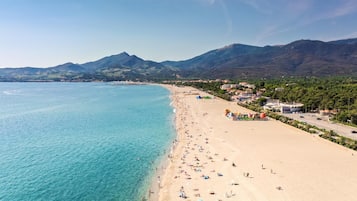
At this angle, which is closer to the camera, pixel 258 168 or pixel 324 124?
pixel 258 168

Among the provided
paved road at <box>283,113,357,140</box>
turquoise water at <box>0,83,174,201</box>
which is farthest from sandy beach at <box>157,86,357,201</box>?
paved road at <box>283,113,357,140</box>

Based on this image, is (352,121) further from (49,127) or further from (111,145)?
(49,127)

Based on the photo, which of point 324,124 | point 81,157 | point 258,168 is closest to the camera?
point 258,168

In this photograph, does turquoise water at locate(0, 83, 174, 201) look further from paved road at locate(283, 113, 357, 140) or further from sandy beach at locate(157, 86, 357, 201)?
paved road at locate(283, 113, 357, 140)

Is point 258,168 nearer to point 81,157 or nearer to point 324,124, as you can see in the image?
point 81,157

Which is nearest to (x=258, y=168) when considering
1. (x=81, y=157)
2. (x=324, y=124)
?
(x=81, y=157)

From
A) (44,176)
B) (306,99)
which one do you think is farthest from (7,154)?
(306,99)

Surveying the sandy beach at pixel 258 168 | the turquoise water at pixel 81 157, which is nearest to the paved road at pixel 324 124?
the sandy beach at pixel 258 168
